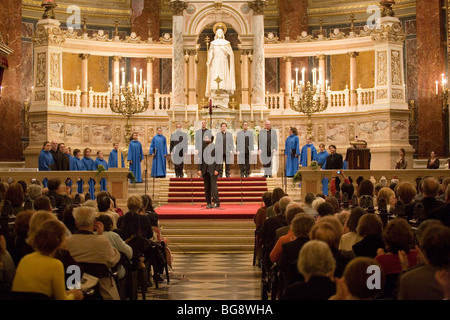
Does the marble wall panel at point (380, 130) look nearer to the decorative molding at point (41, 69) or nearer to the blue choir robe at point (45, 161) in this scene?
the blue choir robe at point (45, 161)

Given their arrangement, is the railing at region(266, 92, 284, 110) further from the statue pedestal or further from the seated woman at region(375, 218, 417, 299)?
the seated woman at region(375, 218, 417, 299)

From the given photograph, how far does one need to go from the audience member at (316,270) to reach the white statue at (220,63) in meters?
18.6

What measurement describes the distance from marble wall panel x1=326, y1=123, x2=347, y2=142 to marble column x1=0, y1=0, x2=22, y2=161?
9.76 meters

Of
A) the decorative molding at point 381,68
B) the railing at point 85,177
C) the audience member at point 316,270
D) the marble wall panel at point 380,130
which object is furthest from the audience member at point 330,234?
the decorative molding at point 381,68

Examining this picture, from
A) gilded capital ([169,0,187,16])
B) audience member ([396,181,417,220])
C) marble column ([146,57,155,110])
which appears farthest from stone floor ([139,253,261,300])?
gilded capital ([169,0,187,16])

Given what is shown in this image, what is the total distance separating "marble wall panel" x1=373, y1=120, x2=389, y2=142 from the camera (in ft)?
69.9

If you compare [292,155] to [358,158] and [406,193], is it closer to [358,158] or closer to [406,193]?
[358,158]

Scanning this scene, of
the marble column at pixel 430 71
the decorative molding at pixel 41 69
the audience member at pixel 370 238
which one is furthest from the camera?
the marble column at pixel 430 71

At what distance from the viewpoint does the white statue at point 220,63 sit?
23000 millimetres

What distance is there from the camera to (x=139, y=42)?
23.8 metres

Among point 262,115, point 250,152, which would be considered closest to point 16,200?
point 250,152

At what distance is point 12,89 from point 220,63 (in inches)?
259

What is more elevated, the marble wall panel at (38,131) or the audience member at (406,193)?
the marble wall panel at (38,131)

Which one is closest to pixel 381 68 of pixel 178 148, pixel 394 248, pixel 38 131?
pixel 178 148
